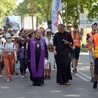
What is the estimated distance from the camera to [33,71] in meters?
13.5

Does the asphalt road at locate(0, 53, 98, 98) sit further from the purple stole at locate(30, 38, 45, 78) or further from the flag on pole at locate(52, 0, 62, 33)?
the flag on pole at locate(52, 0, 62, 33)

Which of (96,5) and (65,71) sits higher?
(96,5)

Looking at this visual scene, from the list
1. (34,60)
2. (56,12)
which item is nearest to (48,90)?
(34,60)

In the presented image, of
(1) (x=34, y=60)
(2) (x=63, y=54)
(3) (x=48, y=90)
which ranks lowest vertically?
(3) (x=48, y=90)

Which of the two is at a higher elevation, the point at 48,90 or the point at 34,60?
the point at 34,60

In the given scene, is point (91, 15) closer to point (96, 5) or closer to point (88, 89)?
point (96, 5)

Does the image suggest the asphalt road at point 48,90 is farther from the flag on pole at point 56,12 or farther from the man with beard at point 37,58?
the flag on pole at point 56,12

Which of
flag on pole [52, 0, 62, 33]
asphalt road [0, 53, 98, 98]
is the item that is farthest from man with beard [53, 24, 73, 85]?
flag on pole [52, 0, 62, 33]

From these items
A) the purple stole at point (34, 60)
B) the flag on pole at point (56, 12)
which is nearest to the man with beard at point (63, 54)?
the purple stole at point (34, 60)

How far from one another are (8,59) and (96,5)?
21411 mm

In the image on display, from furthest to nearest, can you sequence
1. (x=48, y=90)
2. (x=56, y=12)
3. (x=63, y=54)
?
(x=56, y=12)
(x=63, y=54)
(x=48, y=90)

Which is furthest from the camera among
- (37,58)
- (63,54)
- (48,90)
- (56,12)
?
(56,12)

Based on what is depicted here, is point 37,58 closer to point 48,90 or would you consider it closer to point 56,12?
point 48,90

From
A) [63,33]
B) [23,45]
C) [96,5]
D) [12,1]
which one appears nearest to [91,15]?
[96,5]
